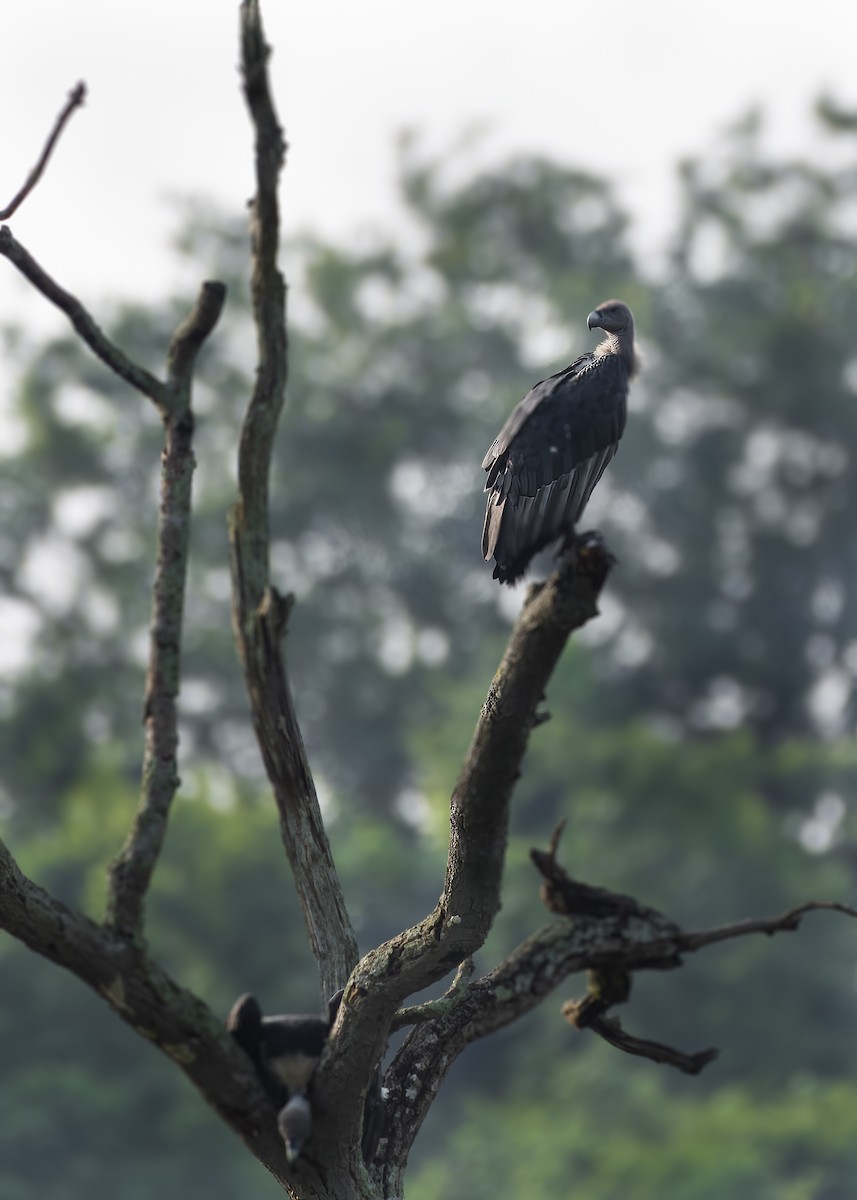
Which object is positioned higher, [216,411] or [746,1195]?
[216,411]

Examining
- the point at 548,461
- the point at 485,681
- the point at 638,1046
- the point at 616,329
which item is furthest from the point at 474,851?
the point at 485,681

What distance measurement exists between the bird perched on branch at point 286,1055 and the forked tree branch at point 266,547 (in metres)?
0.62

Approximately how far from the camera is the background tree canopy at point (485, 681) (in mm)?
27547

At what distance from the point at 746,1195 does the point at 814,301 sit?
85.4 feet

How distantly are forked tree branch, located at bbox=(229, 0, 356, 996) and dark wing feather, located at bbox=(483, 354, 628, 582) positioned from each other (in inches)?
48.9

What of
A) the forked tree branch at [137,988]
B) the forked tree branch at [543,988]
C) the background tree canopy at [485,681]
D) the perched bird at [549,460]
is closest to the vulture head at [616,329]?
the perched bird at [549,460]

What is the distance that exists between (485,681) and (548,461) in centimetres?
2878

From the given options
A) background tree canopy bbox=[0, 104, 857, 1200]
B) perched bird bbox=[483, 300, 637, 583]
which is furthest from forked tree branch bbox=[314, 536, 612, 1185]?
background tree canopy bbox=[0, 104, 857, 1200]

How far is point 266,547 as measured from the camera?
556 cm

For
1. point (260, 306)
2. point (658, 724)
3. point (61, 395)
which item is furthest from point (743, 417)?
point (260, 306)

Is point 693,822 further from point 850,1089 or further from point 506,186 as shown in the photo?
point 506,186

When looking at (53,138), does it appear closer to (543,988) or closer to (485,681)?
(543,988)

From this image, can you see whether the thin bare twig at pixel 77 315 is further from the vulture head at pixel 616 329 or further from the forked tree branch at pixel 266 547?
the vulture head at pixel 616 329

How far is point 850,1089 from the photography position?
29172mm
